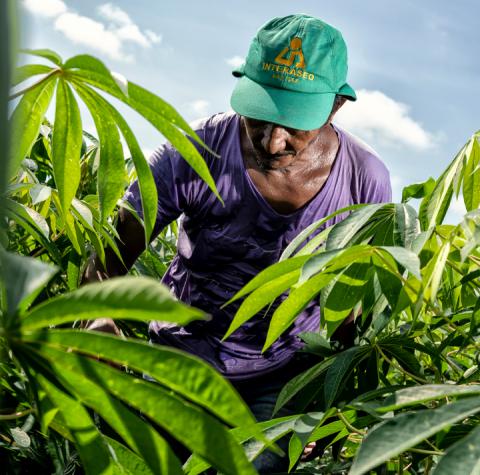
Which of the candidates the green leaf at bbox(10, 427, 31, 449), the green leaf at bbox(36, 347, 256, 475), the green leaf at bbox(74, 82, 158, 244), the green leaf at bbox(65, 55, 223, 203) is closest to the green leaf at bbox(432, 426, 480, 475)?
the green leaf at bbox(36, 347, 256, 475)

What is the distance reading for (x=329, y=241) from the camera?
768 millimetres

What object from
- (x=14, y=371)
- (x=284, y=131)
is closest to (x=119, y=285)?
(x=14, y=371)

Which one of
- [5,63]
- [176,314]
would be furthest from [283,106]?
[5,63]

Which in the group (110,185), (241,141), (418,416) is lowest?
(418,416)

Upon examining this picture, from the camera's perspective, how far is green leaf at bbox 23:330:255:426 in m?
0.38

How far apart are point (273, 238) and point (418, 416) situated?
1.11 metres

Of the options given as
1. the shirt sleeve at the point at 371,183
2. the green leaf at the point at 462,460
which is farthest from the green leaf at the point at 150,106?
the shirt sleeve at the point at 371,183

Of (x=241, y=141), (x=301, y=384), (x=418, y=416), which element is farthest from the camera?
(x=241, y=141)

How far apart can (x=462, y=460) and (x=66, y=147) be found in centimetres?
46

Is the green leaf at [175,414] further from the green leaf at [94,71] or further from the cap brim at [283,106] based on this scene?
the cap brim at [283,106]

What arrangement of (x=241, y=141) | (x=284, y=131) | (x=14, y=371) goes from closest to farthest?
(x=14, y=371) < (x=284, y=131) < (x=241, y=141)

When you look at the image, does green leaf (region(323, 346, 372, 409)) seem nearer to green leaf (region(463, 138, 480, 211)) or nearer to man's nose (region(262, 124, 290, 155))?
green leaf (region(463, 138, 480, 211))

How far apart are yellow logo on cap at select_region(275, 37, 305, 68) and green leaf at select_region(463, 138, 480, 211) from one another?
0.52 meters

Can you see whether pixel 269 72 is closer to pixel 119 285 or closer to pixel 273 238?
pixel 273 238
